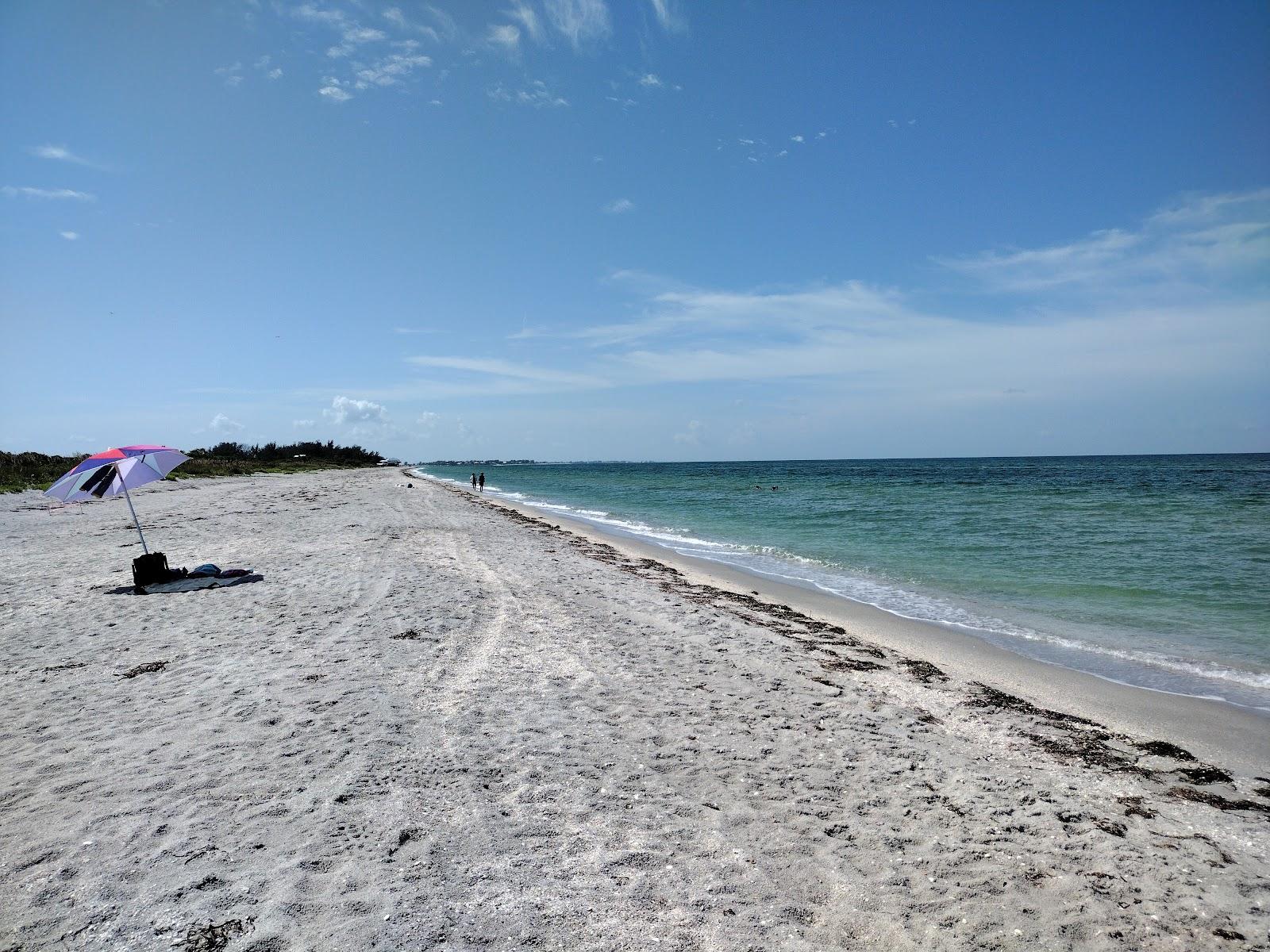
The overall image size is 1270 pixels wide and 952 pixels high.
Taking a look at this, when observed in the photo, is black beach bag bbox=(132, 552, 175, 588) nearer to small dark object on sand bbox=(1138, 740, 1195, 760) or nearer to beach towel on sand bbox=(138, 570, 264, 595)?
beach towel on sand bbox=(138, 570, 264, 595)

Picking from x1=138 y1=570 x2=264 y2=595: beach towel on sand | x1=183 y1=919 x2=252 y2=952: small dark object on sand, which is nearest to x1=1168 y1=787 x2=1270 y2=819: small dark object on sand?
x1=183 y1=919 x2=252 y2=952: small dark object on sand

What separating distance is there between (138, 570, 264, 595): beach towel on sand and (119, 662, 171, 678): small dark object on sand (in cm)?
421

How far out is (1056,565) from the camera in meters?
16.1

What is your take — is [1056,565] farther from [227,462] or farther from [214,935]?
[227,462]

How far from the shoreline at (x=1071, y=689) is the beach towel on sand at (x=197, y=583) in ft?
33.2

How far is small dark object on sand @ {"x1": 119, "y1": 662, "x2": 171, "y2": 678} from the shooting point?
7033 millimetres

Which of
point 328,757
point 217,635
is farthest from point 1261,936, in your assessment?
point 217,635

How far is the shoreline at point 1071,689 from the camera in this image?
630cm

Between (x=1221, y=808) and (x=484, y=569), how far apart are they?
11.9 m

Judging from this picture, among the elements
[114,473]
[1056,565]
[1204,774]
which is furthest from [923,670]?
[114,473]

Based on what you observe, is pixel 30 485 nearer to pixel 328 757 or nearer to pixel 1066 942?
pixel 328 757

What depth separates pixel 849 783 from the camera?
4973 mm

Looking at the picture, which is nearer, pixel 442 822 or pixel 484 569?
pixel 442 822

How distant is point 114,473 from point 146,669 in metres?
5.88
